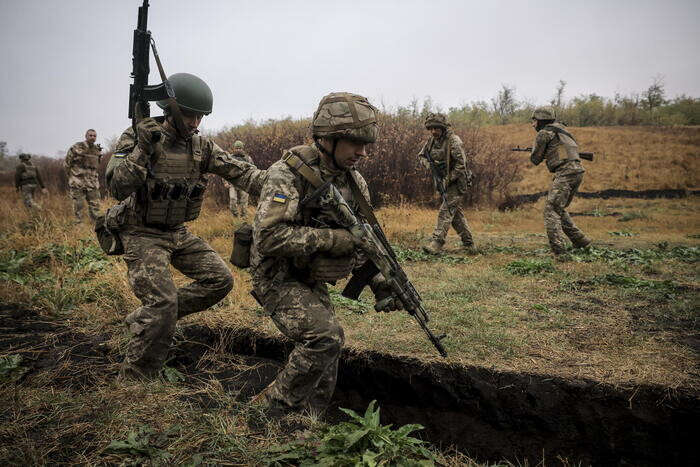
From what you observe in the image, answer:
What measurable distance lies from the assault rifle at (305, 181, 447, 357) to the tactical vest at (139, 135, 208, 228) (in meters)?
1.20

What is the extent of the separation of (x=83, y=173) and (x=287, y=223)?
381 inches

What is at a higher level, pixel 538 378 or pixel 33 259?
pixel 33 259

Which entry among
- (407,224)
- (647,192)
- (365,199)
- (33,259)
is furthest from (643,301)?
(647,192)

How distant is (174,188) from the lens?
3.23 meters

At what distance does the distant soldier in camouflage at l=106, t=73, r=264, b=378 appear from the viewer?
120 inches

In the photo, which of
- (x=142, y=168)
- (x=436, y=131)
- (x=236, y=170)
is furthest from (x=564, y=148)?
(x=142, y=168)

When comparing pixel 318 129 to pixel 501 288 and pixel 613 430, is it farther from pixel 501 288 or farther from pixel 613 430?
pixel 501 288

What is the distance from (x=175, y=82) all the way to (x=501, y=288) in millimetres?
4228

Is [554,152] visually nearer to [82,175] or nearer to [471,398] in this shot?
[471,398]

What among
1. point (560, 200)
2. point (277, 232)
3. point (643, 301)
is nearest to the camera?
point (277, 232)

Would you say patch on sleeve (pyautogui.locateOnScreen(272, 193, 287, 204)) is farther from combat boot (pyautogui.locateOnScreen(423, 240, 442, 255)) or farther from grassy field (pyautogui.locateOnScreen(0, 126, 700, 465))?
combat boot (pyautogui.locateOnScreen(423, 240, 442, 255))

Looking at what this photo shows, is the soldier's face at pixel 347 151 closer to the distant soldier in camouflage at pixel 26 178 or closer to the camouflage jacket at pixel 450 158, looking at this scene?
the camouflage jacket at pixel 450 158

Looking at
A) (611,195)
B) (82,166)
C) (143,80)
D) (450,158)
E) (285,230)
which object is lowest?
(611,195)

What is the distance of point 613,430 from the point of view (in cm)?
313
